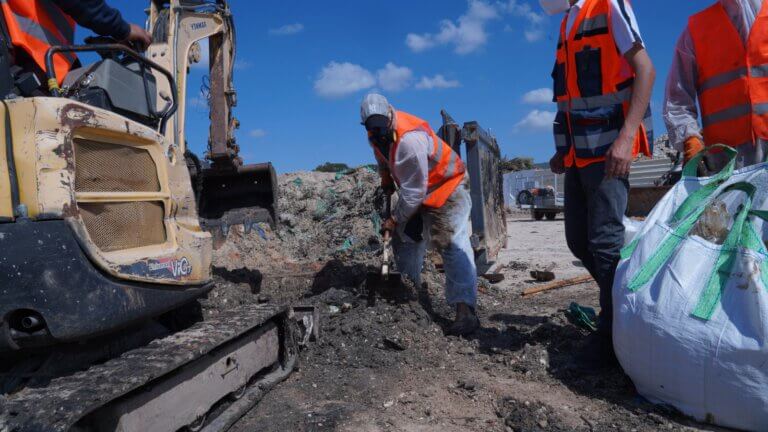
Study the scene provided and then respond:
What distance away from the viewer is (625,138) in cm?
291

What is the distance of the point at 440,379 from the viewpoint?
3281 millimetres

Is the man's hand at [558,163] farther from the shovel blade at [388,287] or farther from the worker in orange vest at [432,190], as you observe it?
the shovel blade at [388,287]

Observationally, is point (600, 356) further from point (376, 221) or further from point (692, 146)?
point (376, 221)

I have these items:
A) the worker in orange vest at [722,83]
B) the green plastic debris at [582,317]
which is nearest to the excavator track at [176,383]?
the green plastic debris at [582,317]

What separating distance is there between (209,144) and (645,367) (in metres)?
3.95

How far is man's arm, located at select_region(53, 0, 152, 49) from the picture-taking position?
8.75 ft

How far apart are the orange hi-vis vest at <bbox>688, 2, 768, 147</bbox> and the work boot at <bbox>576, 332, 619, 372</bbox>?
1.19 meters

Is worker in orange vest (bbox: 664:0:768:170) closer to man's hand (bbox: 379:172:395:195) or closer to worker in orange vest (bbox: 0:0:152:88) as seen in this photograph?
man's hand (bbox: 379:172:395:195)

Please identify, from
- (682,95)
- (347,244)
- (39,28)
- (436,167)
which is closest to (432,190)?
(436,167)

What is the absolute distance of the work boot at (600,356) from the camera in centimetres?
311

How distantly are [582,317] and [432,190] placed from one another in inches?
53.7

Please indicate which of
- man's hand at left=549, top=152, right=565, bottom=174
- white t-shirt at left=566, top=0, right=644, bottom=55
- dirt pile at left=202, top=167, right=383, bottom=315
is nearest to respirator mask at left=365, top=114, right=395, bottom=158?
man's hand at left=549, top=152, right=565, bottom=174

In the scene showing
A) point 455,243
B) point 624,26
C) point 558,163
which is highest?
point 624,26

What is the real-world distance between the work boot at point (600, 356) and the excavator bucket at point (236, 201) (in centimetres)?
342
